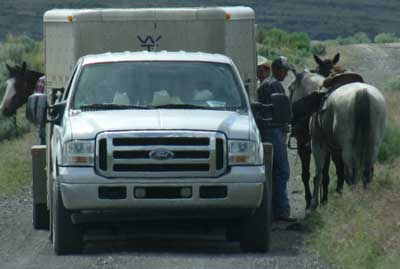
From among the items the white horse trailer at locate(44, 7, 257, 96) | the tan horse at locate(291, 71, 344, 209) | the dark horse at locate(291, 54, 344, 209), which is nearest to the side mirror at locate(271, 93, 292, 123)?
the white horse trailer at locate(44, 7, 257, 96)

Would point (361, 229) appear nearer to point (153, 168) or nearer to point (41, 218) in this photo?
point (153, 168)

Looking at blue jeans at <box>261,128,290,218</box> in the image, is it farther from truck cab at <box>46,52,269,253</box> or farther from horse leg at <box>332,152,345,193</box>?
truck cab at <box>46,52,269,253</box>

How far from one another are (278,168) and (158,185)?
427cm

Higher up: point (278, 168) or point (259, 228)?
point (259, 228)

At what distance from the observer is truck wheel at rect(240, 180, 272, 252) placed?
13773 millimetres

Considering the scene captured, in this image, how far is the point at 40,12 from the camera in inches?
3647

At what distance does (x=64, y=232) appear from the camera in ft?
44.6

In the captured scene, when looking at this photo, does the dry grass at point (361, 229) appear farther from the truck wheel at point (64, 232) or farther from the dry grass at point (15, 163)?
the dry grass at point (15, 163)

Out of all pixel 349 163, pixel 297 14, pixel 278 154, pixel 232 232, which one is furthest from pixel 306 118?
pixel 297 14

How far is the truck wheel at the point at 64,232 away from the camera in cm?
1354

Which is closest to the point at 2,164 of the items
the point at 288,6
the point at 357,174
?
the point at 357,174

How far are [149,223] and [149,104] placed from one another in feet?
4.18

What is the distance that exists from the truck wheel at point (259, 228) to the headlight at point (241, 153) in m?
0.46

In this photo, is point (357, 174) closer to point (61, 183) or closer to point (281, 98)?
point (281, 98)
